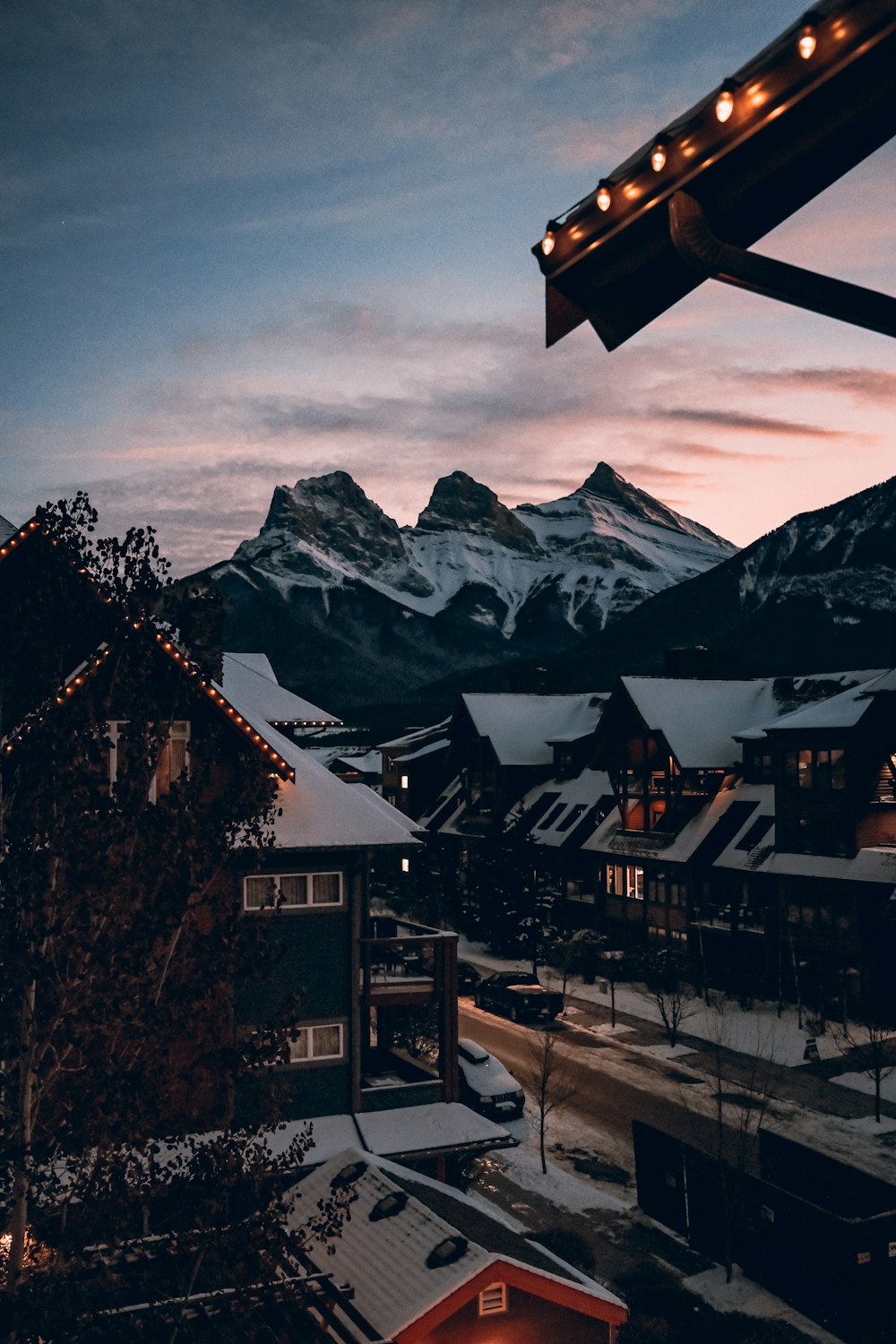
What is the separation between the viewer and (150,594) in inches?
514

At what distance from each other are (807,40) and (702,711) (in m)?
50.4

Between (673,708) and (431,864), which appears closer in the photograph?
(673,708)

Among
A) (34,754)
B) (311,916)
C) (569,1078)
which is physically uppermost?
(34,754)

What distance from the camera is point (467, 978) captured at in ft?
154

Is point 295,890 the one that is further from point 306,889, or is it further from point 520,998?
point 520,998

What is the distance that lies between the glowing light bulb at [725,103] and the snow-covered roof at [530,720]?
2286 inches

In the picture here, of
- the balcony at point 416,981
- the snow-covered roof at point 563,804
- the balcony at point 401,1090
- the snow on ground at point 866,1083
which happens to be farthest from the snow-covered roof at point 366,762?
the balcony at point 416,981

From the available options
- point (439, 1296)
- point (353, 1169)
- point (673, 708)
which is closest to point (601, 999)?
point (673, 708)

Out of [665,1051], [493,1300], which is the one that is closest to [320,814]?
[493,1300]

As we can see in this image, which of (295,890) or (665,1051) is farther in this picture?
(665,1051)

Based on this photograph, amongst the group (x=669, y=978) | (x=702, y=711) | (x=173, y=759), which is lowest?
(x=669, y=978)

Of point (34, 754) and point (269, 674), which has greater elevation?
point (269, 674)

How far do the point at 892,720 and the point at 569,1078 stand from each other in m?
19.0

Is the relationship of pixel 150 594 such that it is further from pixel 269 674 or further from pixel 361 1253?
pixel 269 674
